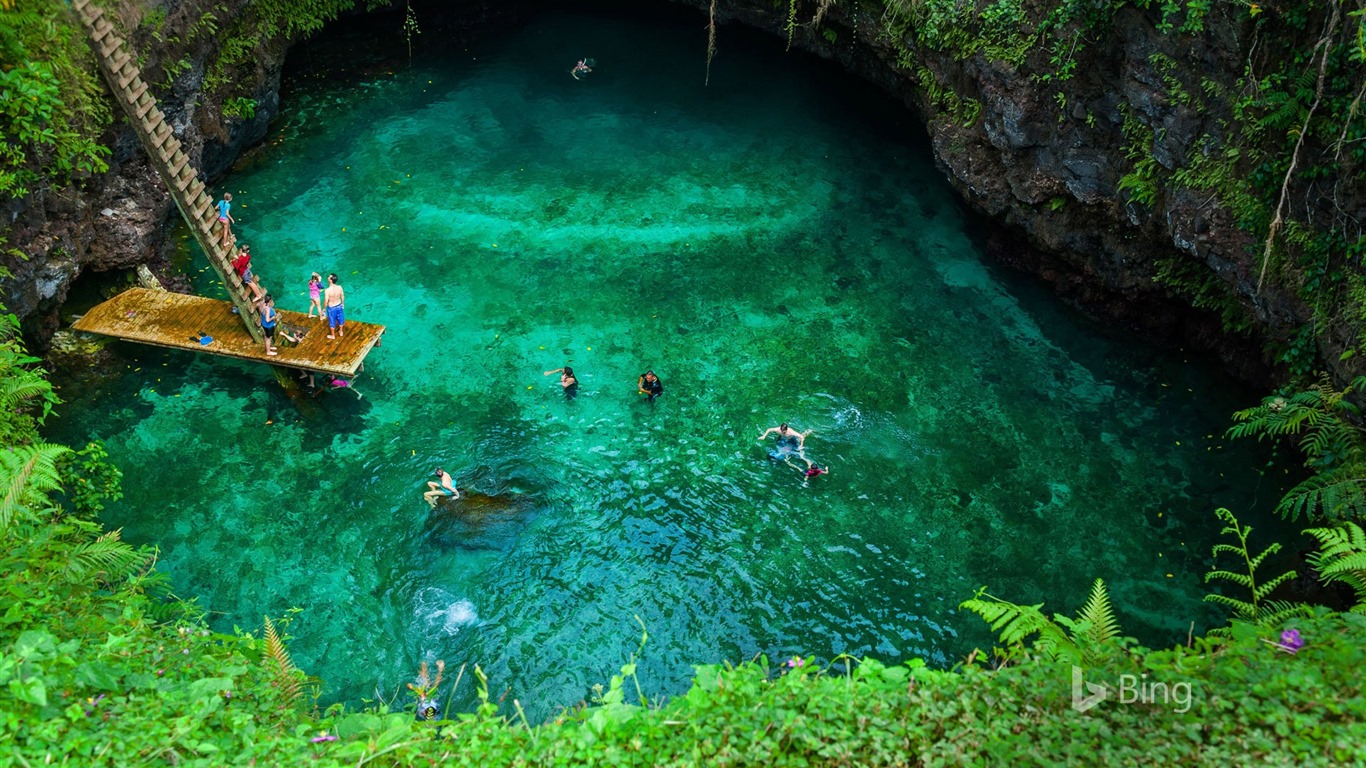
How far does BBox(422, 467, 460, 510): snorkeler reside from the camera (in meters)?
11.8

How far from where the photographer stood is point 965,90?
1634cm

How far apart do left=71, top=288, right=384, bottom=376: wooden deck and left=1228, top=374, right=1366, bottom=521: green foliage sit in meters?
13.4

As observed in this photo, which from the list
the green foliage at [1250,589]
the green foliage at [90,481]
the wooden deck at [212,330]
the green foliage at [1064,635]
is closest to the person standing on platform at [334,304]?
the wooden deck at [212,330]

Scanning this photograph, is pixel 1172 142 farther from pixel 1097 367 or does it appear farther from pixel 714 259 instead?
pixel 714 259

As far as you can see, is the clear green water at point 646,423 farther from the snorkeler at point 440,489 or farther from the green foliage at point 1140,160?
the green foliage at point 1140,160

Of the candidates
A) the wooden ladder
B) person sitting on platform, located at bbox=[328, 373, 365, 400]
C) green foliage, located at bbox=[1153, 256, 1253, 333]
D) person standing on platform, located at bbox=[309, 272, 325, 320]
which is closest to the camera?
the wooden ladder

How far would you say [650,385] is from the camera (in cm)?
1356

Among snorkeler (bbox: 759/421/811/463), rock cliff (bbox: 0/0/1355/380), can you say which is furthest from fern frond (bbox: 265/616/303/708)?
rock cliff (bbox: 0/0/1355/380)

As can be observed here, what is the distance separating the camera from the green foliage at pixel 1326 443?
33.1 ft

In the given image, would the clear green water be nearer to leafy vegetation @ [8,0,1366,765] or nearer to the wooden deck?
the wooden deck

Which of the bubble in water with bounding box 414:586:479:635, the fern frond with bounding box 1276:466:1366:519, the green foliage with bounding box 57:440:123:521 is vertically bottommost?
the bubble in water with bounding box 414:586:479:635

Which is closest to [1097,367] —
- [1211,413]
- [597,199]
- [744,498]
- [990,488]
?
[1211,413]

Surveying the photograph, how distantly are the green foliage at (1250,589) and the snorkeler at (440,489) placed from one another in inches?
366

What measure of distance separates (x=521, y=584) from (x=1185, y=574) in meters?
9.26
